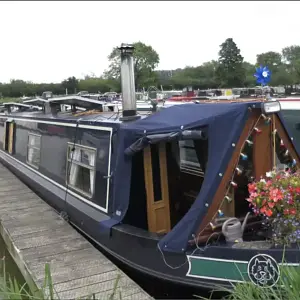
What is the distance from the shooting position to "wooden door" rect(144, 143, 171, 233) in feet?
15.7

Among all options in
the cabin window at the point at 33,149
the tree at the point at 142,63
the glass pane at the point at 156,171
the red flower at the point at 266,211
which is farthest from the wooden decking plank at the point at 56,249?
the tree at the point at 142,63

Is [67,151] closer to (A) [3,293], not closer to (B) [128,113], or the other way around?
(B) [128,113]

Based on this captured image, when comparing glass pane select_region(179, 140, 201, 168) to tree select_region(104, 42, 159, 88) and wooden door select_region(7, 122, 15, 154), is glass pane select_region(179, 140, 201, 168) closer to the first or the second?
wooden door select_region(7, 122, 15, 154)

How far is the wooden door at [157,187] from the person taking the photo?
4.79m

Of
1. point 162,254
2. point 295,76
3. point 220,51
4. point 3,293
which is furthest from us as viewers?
point 220,51

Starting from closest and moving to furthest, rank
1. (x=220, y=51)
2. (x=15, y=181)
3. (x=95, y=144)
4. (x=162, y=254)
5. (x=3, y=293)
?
1. (x=3, y=293)
2. (x=162, y=254)
3. (x=95, y=144)
4. (x=15, y=181)
5. (x=220, y=51)

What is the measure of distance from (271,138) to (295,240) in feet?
3.68

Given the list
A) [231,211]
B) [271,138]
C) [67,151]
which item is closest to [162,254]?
[231,211]

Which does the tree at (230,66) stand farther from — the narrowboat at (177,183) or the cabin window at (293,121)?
the narrowboat at (177,183)

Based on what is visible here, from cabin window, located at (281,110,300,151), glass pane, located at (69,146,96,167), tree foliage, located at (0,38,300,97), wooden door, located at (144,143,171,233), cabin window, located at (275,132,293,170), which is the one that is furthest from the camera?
tree foliage, located at (0,38,300,97)

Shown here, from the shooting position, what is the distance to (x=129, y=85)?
561 centimetres

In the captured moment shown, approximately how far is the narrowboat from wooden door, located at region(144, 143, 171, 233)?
0.04 ft

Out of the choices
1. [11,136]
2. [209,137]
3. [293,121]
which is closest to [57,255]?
[209,137]

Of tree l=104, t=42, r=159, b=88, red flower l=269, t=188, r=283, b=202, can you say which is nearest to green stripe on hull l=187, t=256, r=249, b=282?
red flower l=269, t=188, r=283, b=202
